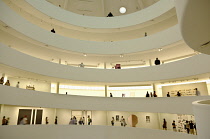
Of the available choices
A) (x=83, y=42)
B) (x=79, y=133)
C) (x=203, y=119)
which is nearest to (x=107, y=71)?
(x=83, y=42)

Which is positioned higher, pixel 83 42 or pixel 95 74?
pixel 83 42

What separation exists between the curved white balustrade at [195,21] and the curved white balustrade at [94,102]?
9880mm

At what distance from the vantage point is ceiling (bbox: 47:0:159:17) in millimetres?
25734

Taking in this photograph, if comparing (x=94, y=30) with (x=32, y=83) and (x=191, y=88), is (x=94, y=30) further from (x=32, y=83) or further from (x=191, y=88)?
(x=191, y=88)

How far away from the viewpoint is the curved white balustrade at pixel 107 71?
1444 centimetres

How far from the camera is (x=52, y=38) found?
61.6ft

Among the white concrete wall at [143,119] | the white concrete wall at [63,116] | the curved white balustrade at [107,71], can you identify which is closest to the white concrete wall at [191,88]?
the white concrete wall at [143,119]

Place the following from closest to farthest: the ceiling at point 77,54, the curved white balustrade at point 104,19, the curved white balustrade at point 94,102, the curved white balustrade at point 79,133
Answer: the curved white balustrade at point 79,133, the curved white balustrade at point 94,102, the ceiling at point 77,54, the curved white balustrade at point 104,19

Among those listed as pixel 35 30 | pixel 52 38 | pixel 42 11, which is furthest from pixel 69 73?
pixel 42 11

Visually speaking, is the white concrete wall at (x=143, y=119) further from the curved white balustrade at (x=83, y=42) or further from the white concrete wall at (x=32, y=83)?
the white concrete wall at (x=32, y=83)

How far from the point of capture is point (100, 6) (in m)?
26.7

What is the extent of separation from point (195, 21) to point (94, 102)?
51.3ft

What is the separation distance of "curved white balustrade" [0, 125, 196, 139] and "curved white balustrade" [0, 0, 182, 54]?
8498 mm

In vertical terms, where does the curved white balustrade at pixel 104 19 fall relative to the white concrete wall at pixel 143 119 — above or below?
above
